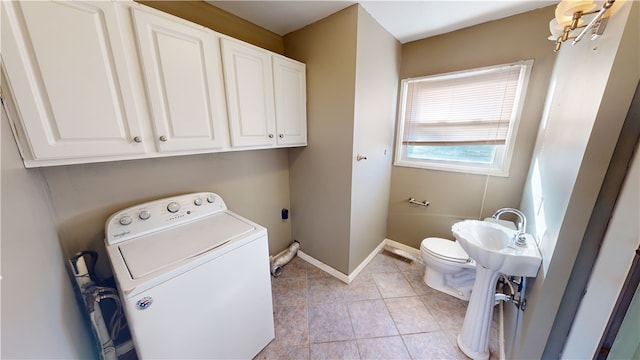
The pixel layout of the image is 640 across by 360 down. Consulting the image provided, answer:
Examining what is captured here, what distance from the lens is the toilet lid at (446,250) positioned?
1.79 metres

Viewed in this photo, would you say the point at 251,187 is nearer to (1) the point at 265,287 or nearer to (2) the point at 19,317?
(1) the point at 265,287

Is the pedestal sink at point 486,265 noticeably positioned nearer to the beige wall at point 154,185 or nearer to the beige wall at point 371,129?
the beige wall at point 371,129

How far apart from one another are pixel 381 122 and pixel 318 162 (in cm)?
75

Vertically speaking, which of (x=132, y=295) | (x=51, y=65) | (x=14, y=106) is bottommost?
(x=132, y=295)

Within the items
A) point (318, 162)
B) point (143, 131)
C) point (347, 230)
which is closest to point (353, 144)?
point (318, 162)

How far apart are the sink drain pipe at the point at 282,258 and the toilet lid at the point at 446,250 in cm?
133

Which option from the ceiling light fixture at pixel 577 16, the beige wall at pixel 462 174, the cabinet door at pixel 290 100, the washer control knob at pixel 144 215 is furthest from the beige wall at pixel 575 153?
the washer control knob at pixel 144 215

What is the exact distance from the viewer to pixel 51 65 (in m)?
0.82

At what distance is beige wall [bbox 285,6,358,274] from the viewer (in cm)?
166

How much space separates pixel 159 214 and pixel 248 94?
98 centimetres

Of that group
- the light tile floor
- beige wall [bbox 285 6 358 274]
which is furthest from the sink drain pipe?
beige wall [bbox 285 6 358 274]

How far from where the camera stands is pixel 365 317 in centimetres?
167

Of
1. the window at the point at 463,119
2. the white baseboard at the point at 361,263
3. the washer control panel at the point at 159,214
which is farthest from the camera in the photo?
the white baseboard at the point at 361,263

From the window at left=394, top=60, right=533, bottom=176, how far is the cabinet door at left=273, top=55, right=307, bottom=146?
1.11m
